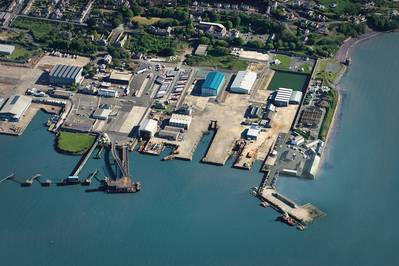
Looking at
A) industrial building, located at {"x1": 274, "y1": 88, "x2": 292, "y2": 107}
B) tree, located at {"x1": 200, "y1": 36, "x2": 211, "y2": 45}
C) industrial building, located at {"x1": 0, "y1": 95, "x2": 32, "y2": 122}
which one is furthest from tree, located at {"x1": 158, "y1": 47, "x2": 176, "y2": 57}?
industrial building, located at {"x1": 0, "y1": 95, "x2": 32, "y2": 122}

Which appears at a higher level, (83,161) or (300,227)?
(83,161)

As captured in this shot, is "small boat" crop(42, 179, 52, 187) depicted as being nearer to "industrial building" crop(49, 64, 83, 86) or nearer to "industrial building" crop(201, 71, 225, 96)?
"industrial building" crop(49, 64, 83, 86)

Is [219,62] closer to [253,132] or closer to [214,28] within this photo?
[214,28]

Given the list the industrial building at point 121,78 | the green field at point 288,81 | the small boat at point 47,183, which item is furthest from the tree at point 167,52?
the small boat at point 47,183

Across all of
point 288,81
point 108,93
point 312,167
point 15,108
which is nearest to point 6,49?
point 15,108

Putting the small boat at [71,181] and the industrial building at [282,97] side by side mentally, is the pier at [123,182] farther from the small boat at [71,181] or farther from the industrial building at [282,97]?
the industrial building at [282,97]

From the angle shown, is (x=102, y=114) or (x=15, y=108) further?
(x=15, y=108)
